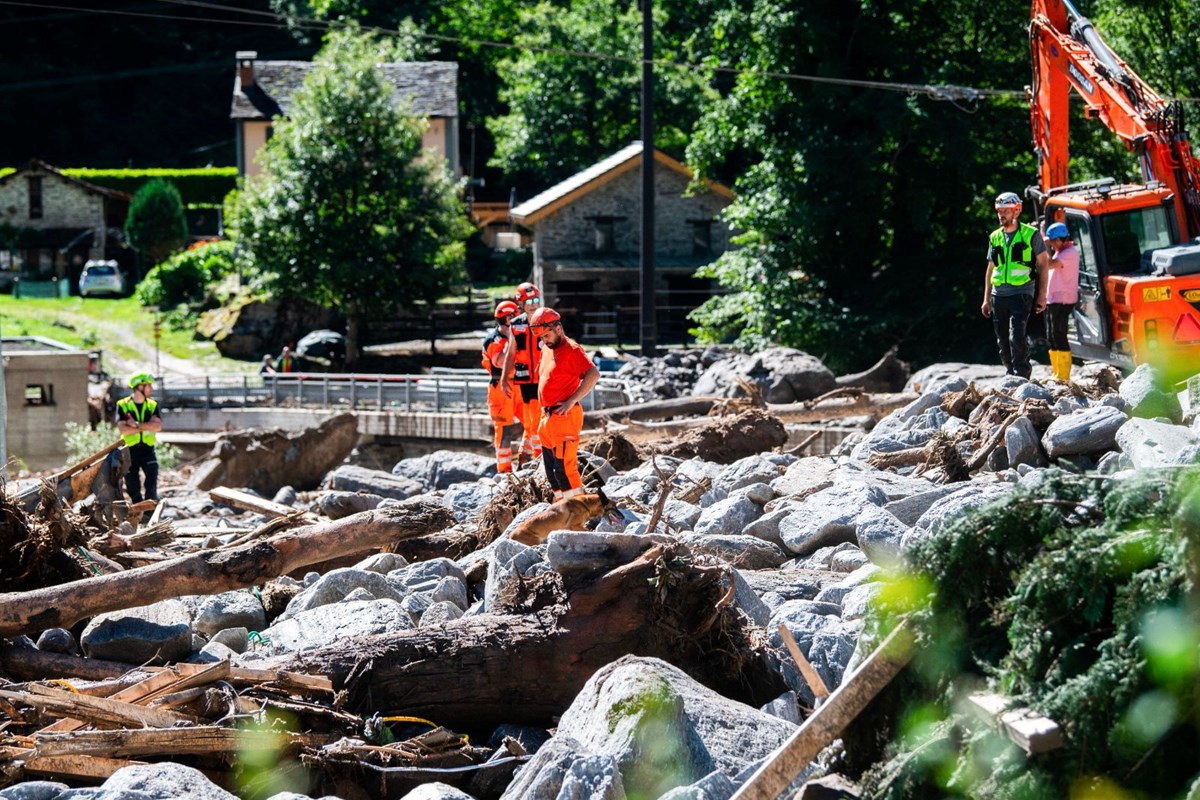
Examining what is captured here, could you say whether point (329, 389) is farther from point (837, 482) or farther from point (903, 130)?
point (837, 482)

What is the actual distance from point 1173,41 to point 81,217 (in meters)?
44.5

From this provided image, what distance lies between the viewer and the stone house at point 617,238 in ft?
147

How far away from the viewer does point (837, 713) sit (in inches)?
246

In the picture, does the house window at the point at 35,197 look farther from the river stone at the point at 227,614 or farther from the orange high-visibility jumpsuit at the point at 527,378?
the river stone at the point at 227,614

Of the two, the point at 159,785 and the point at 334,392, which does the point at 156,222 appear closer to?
the point at 334,392

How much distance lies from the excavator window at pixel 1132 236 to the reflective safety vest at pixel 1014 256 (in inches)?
76.8

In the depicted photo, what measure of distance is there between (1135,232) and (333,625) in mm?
10640

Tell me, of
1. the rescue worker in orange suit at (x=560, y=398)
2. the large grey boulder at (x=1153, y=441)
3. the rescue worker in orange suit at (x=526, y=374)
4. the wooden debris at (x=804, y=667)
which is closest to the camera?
the wooden debris at (x=804, y=667)

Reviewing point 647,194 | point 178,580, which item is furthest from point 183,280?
point 178,580

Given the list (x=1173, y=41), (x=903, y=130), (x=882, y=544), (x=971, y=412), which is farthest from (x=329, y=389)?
(x=882, y=544)

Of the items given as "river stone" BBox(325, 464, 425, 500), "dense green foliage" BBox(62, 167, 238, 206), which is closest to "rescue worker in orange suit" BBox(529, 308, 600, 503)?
"river stone" BBox(325, 464, 425, 500)

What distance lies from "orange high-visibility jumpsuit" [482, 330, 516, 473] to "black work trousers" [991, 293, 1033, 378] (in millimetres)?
4666

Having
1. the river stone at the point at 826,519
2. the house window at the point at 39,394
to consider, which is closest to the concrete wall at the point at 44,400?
the house window at the point at 39,394

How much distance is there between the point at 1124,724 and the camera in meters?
5.55
